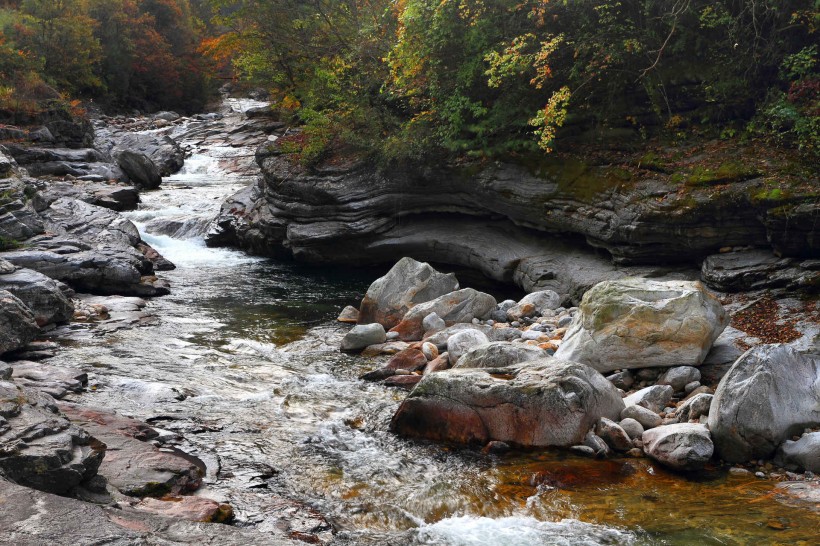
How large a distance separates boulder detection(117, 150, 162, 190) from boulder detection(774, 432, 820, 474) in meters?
25.4

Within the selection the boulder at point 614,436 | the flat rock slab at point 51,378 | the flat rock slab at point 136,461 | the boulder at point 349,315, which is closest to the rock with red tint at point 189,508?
the flat rock slab at point 136,461

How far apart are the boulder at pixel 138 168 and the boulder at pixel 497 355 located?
21650 millimetres

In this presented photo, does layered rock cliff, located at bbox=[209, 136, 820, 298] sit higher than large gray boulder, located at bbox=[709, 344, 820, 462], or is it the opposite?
layered rock cliff, located at bbox=[209, 136, 820, 298]

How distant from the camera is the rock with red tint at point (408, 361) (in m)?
10.4

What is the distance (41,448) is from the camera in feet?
17.2

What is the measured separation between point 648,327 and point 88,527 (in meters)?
7.25

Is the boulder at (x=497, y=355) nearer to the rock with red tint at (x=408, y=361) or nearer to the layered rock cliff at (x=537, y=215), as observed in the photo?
the rock with red tint at (x=408, y=361)

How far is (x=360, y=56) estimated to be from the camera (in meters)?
20.2

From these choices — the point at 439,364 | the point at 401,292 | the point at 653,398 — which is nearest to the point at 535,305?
the point at 401,292

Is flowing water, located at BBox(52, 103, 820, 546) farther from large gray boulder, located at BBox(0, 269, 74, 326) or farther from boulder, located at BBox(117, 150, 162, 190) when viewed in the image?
boulder, located at BBox(117, 150, 162, 190)

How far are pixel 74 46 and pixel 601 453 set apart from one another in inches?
1461

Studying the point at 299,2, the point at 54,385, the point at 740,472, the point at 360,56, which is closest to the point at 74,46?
the point at 299,2

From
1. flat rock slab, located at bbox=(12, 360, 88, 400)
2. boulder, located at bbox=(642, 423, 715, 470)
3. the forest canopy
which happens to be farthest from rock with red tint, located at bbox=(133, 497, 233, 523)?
the forest canopy

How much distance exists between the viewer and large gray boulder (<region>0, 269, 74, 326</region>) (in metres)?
12.2
